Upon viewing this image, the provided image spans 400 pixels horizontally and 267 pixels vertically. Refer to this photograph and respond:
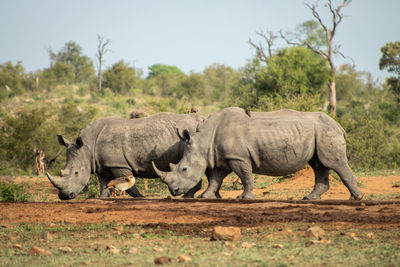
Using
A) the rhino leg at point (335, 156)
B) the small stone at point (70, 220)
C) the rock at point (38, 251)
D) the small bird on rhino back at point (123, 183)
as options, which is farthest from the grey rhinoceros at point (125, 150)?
the rock at point (38, 251)

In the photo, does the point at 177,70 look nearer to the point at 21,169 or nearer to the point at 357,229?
the point at 21,169

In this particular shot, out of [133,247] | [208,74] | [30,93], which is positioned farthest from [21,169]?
[208,74]

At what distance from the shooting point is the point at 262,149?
9508 mm

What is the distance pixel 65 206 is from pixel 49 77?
4171 centimetres

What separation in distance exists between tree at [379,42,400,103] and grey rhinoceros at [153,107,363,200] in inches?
1222

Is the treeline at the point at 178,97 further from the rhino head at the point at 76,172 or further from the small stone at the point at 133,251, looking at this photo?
the small stone at the point at 133,251

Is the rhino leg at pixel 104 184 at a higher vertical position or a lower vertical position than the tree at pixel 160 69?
lower

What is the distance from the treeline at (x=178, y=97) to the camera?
23094mm

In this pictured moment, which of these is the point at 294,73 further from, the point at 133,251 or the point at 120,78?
the point at 133,251

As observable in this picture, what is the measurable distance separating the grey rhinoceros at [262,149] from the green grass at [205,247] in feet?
8.84

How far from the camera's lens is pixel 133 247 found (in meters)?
5.73

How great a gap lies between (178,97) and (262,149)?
133 feet

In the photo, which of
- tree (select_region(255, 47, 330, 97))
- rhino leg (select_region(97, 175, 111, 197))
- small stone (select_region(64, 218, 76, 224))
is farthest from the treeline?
small stone (select_region(64, 218, 76, 224))

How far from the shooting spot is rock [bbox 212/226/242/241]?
239 inches
